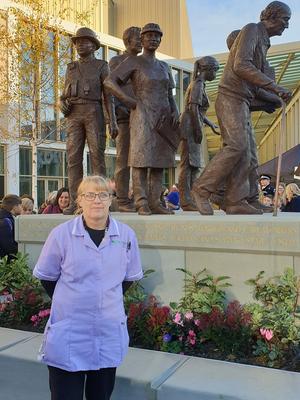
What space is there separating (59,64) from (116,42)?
10.8m

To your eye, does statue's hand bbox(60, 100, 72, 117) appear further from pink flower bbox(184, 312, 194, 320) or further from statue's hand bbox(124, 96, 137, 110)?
pink flower bbox(184, 312, 194, 320)

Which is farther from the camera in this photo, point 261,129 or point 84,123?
point 261,129

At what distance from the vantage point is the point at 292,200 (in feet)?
24.3

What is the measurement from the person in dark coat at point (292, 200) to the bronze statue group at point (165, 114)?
1.54m

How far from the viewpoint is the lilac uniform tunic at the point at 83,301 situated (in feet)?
8.74

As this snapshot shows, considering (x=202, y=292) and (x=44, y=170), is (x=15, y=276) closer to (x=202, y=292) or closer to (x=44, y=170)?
(x=202, y=292)

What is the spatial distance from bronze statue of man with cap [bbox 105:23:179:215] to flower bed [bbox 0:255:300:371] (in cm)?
148

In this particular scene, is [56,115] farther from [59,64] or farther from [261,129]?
[261,129]

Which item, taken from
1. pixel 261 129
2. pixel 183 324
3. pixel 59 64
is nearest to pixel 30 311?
pixel 183 324

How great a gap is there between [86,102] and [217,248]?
273 cm

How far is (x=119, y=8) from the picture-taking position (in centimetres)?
4209

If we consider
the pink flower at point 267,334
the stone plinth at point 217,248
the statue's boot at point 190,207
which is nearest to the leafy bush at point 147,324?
the stone plinth at point 217,248

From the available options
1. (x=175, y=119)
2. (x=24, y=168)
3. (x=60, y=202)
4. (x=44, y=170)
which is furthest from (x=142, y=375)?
(x=44, y=170)

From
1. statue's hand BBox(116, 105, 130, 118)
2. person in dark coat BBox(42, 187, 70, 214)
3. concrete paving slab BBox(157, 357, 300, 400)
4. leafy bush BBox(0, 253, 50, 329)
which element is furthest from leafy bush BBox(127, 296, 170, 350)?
person in dark coat BBox(42, 187, 70, 214)
